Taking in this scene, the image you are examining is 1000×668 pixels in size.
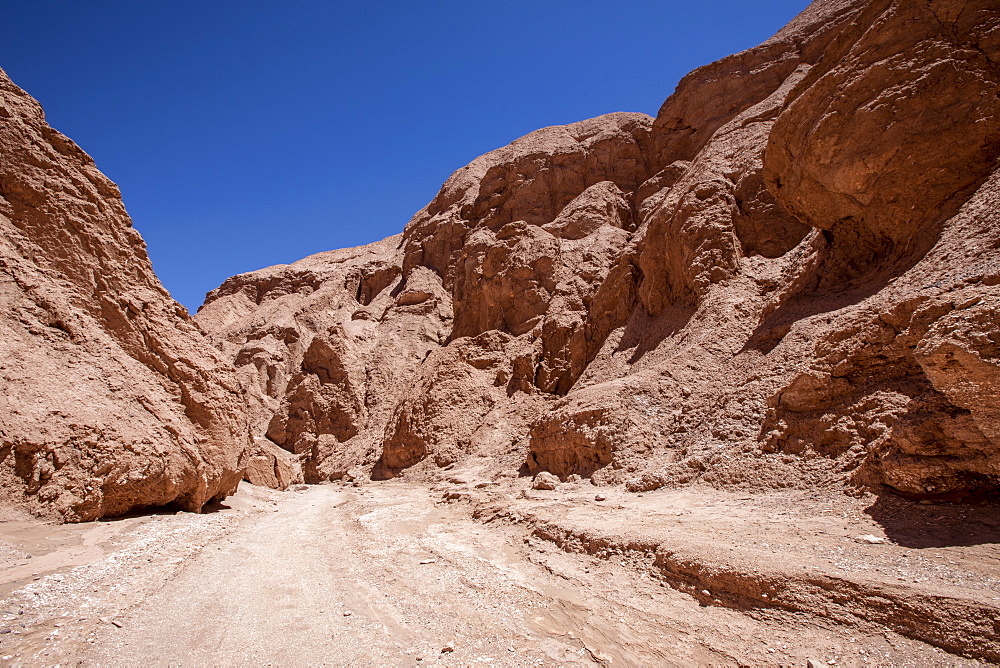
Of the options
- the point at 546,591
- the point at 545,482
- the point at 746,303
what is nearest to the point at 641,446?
the point at 545,482

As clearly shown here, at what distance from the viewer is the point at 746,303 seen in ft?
44.4

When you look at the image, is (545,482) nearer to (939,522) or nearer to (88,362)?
(939,522)

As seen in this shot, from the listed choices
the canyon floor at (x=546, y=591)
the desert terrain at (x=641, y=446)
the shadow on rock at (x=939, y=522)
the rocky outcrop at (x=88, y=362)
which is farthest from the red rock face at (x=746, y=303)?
the rocky outcrop at (x=88, y=362)

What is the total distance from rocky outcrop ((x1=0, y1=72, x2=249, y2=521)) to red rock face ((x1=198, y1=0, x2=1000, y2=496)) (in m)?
8.62

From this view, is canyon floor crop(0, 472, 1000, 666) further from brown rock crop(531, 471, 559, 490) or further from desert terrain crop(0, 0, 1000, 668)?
brown rock crop(531, 471, 559, 490)

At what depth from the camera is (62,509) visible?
723cm

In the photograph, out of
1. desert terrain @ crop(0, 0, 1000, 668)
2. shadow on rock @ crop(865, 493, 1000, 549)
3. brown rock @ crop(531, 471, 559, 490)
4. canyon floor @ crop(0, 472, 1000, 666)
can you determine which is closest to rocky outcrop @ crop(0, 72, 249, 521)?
desert terrain @ crop(0, 0, 1000, 668)

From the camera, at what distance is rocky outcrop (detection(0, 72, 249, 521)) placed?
7473 mm

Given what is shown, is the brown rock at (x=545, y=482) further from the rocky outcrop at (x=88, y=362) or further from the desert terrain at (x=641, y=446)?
the rocky outcrop at (x=88, y=362)

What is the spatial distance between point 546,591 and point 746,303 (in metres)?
10.6

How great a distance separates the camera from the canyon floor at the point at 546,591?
4078 mm

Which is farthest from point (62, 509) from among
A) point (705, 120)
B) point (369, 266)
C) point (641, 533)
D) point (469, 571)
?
point (369, 266)

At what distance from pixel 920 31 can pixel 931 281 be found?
5766mm

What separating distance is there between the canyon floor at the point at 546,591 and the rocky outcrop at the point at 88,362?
876 mm
